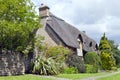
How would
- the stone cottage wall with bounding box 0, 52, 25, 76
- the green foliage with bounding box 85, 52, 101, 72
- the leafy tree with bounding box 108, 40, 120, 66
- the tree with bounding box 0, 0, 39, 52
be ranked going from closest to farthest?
the tree with bounding box 0, 0, 39, 52
the stone cottage wall with bounding box 0, 52, 25, 76
the green foliage with bounding box 85, 52, 101, 72
the leafy tree with bounding box 108, 40, 120, 66

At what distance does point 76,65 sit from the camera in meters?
39.8

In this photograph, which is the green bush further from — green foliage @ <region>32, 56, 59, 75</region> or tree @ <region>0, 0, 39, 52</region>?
tree @ <region>0, 0, 39, 52</region>

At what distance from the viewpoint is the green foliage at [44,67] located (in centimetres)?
2923

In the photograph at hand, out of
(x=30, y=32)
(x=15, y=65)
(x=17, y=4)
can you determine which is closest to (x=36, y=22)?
(x=30, y=32)

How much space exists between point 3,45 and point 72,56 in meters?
16.3

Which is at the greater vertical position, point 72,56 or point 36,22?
point 36,22

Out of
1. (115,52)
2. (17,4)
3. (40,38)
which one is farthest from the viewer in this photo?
(115,52)

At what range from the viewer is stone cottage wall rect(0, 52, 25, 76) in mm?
26389

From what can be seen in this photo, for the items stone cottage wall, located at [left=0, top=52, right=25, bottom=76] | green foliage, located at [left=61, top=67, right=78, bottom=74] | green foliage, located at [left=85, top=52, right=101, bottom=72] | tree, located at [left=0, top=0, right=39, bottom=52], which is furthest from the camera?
green foliage, located at [left=85, top=52, right=101, bottom=72]

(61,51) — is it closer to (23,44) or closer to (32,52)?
(32,52)

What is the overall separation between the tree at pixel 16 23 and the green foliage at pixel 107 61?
91.7ft

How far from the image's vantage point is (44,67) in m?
29.4

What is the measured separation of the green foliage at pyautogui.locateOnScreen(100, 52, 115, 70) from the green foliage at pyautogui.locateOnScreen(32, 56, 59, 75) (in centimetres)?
2369

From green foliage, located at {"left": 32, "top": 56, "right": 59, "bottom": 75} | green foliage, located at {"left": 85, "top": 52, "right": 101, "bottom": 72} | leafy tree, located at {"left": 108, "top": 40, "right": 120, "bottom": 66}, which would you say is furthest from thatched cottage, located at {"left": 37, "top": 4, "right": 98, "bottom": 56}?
leafy tree, located at {"left": 108, "top": 40, "right": 120, "bottom": 66}
